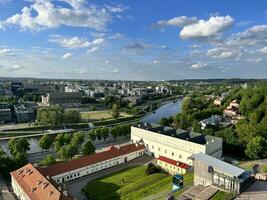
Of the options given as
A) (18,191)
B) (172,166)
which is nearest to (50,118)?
(18,191)

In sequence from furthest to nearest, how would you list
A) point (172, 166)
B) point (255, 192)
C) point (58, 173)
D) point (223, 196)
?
point (172, 166), point (58, 173), point (255, 192), point (223, 196)

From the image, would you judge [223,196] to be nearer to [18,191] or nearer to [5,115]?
[18,191]

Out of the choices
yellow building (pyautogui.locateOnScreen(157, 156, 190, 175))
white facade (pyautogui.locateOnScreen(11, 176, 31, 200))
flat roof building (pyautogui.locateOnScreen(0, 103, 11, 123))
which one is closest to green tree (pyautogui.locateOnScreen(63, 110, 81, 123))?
flat roof building (pyautogui.locateOnScreen(0, 103, 11, 123))

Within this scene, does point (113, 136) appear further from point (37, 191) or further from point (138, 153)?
point (37, 191)

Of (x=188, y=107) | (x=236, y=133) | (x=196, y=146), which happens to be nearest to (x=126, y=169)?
(x=196, y=146)

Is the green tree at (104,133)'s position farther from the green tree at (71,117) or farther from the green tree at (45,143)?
the green tree at (71,117)

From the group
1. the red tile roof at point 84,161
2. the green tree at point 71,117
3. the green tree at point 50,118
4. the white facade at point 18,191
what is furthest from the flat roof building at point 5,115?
the white facade at point 18,191
